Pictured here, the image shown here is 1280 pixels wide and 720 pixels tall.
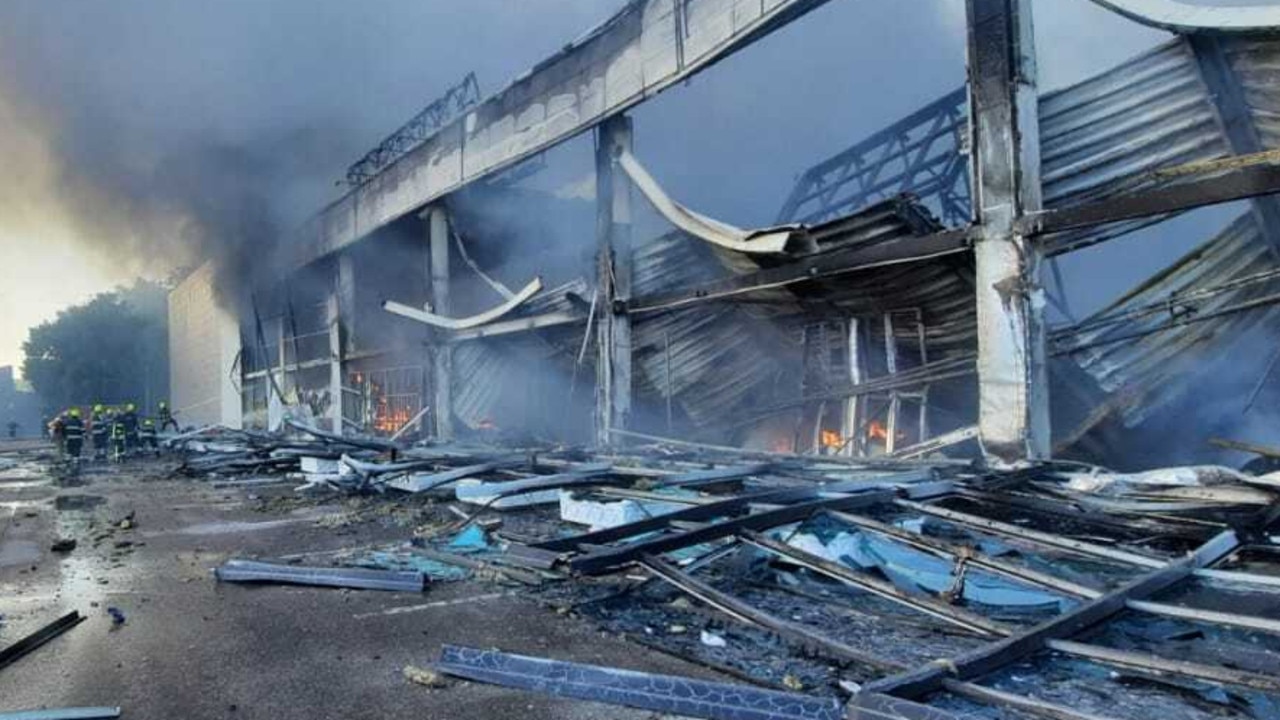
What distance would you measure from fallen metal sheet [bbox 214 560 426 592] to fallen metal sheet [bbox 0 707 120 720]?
1530 mm

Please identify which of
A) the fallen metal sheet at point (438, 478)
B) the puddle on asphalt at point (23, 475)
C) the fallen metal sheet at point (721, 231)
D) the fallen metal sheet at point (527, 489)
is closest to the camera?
the fallen metal sheet at point (527, 489)

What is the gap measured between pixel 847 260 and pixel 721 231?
1.58m

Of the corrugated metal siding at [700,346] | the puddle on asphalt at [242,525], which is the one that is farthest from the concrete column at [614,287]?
the puddle on asphalt at [242,525]

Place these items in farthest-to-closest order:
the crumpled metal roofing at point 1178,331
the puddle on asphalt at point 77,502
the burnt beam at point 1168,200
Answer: the puddle on asphalt at point 77,502 → the crumpled metal roofing at point 1178,331 → the burnt beam at point 1168,200

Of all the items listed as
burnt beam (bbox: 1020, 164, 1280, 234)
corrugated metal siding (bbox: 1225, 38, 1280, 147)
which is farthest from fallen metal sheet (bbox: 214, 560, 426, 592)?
corrugated metal siding (bbox: 1225, 38, 1280, 147)

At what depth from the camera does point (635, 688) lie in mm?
2400

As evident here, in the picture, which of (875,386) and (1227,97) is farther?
(875,386)

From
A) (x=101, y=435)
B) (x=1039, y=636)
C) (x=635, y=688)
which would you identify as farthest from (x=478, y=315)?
(x=1039, y=636)

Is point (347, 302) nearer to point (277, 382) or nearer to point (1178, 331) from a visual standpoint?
point (277, 382)

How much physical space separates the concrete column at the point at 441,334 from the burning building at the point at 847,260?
50 millimetres

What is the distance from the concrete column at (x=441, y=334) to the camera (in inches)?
577

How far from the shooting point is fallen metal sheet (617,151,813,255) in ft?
26.0

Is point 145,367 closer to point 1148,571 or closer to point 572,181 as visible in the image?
point 572,181

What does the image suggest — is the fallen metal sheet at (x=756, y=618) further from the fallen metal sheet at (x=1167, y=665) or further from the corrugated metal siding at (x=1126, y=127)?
the corrugated metal siding at (x=1126, y=127)
